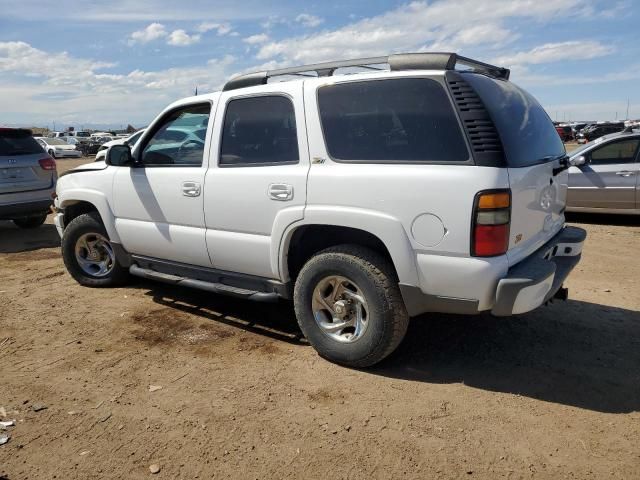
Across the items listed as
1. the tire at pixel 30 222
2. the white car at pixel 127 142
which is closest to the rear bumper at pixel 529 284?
the white car at pixel 127 142

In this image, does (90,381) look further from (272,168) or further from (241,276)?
(272,168)

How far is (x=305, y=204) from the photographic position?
362cm

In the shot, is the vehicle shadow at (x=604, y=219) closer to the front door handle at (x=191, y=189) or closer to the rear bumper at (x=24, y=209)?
the front door handle at (x=191, y=189)

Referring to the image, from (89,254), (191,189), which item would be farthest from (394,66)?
(89,254)

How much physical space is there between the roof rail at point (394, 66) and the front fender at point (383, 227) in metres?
0.98

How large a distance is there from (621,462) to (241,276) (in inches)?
109

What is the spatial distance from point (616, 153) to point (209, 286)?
24.7 feet

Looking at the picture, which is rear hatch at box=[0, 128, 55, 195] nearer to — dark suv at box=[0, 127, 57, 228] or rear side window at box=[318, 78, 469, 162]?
dark suv at box=[0, 127, 57, 228]

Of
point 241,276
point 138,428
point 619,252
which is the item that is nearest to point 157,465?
point 138,428

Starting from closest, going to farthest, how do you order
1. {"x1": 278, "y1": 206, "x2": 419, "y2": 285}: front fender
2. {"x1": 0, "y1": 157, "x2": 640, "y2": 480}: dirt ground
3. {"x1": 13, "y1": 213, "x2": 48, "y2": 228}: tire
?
{"x1": 0, "y1": 157, "x2": 640, "y2": 480}: dirt ground < {"x1": 278, "y1": 206, "x2": 419, "y2": 285}: front fender < {"x1": 13, "y1": 213, "x2": 48, "y2": 228}: tire

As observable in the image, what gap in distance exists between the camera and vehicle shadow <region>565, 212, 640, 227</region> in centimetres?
895

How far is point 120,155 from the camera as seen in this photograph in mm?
4707

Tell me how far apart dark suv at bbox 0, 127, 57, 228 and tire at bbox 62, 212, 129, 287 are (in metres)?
3.18

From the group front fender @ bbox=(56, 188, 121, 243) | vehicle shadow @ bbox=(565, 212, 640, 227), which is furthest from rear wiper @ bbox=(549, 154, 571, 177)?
vehicle shadow @ bbox=(565, 212, 640, 227)
